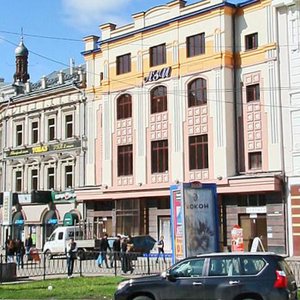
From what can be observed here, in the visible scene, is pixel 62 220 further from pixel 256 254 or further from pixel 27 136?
pixel 256 254

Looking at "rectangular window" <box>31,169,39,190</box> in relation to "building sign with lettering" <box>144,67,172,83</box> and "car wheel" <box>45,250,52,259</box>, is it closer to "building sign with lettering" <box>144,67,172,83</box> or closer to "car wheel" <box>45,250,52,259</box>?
"car wheel" <box>45,250,52,259</box>

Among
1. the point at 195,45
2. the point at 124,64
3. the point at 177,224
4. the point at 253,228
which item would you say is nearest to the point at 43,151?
the point at 124,64

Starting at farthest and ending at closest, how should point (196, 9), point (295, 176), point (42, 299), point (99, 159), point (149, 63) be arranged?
1. point (99, 159)
2. point (149, 63)
3. point (196, 9)
4. point (295, 176)
5. point (42, 299)

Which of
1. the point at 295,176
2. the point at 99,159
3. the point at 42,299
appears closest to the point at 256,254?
the point at 42,299

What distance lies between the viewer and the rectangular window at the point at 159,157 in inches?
1686

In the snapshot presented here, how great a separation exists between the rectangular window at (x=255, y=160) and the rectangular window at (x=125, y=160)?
944 centimetres

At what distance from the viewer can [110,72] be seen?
46906mm

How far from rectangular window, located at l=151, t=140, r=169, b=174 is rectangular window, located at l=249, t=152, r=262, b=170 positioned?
617 cm

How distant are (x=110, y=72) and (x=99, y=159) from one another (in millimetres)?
6396

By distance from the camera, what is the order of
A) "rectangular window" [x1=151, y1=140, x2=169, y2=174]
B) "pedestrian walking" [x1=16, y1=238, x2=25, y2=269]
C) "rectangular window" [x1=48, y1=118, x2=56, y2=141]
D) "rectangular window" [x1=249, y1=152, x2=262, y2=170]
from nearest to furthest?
"pedestrian walking" [x1=16, y1=238, x2=25, y2=269] → "rectangular window" [x1=249, y1=152, x2=262, y2=170] → "rectangular window" [x1=151, y1=140, x2=169, y2=174] → "rectangular window" [x1=48, y1=118, x2=56, y2=141]

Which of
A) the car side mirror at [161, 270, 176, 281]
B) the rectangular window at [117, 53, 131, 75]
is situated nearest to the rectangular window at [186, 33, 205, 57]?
the rectangular window at [117, 53, 131, 75]

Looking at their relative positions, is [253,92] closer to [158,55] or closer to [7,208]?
[158,55]

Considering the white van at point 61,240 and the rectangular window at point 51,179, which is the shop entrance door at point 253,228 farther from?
the rectangular window at point 51,179

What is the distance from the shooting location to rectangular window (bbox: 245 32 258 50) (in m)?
39.3
